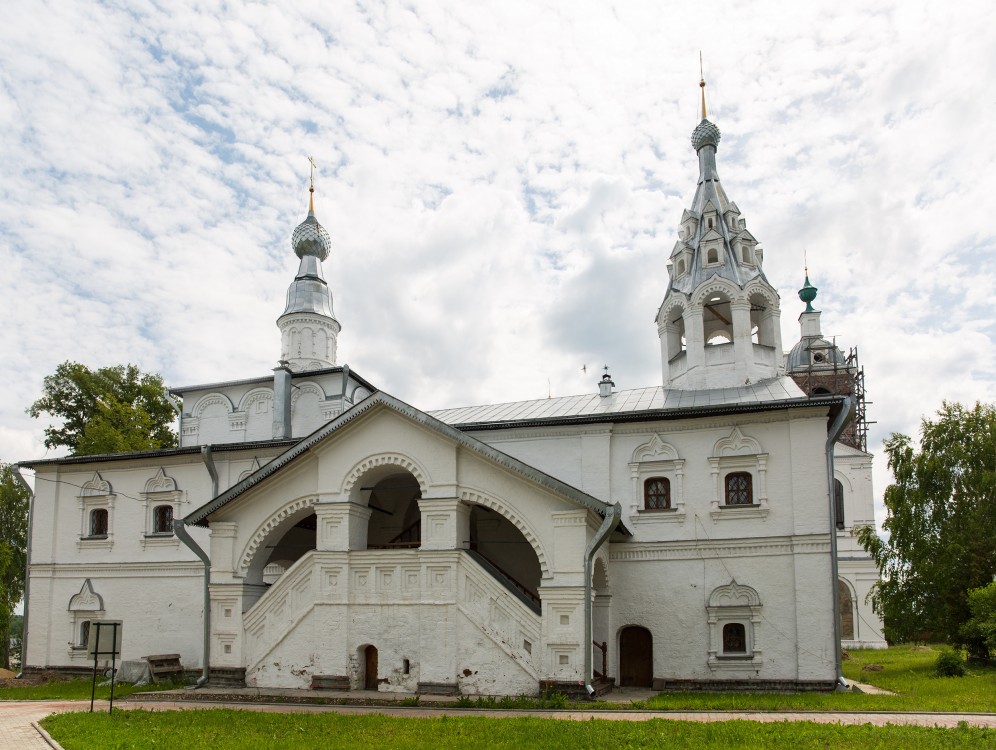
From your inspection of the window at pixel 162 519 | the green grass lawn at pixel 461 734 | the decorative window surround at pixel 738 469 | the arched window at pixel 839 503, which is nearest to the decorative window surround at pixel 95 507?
the window at pixel 162 519

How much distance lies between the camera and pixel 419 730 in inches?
421

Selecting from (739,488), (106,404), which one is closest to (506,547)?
(739,488)

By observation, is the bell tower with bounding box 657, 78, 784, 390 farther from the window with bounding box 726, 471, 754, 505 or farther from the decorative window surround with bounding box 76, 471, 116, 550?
the decorative window surround with bounding box 76, 471, 116, 550

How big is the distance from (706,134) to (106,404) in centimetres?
2281

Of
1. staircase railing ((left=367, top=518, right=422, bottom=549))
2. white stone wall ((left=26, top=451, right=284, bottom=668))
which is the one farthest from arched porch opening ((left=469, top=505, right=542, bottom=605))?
white stone wall ((left=26, top=451, right=284, bottom=668))

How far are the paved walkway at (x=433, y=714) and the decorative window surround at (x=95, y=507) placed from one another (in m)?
6.02

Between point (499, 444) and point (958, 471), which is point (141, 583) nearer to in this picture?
point (499, 444)

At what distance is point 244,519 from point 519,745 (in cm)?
896

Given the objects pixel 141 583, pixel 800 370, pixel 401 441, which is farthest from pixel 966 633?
pixel 800 370

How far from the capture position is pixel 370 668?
15.5m

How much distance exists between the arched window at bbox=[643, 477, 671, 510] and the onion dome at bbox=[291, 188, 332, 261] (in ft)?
48.9

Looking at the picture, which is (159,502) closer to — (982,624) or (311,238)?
(311,238)

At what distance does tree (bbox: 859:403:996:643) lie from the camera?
19266 mm

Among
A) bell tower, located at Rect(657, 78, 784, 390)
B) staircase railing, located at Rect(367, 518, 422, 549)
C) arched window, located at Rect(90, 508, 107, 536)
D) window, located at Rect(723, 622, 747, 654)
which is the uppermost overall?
bell tower, located at Rect(657, 78, 784, 390)
